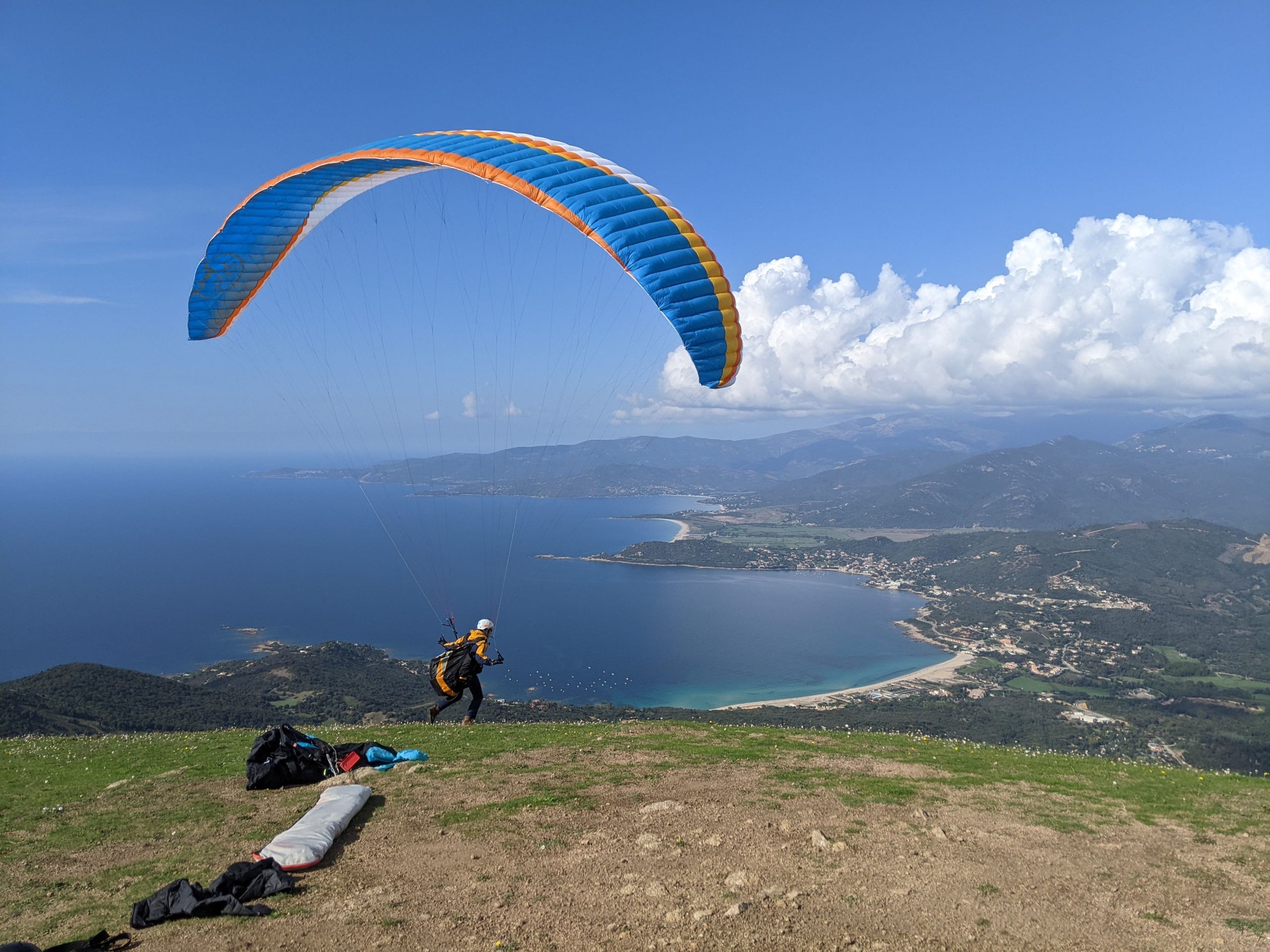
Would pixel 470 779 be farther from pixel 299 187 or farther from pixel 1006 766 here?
pixel 299 187

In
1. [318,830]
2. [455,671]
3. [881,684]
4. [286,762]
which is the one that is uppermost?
[455,671]

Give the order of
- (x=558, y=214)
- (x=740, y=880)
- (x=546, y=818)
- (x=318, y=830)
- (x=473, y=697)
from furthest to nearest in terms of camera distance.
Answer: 1. (x=473, y=697)
2. (x=558, y=214)
3. (x=546, y=818)
4. (x=318, y=830)
5. (x=740, y=880)

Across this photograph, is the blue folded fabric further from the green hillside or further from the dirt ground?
the dirt ground

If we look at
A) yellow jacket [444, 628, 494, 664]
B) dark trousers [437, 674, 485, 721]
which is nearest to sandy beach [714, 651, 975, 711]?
dark trousers [437, 674, 485, 721]

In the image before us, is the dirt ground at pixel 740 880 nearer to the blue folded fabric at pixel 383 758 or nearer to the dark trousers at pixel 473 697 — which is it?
the blue folded fabric at pixel 383 758

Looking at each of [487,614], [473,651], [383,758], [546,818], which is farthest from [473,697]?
[487,614]

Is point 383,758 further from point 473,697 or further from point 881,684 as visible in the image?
point 881,684

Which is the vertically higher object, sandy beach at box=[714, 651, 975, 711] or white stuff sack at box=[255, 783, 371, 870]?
white stuff sack at box=[255, 783, 371, 870]
